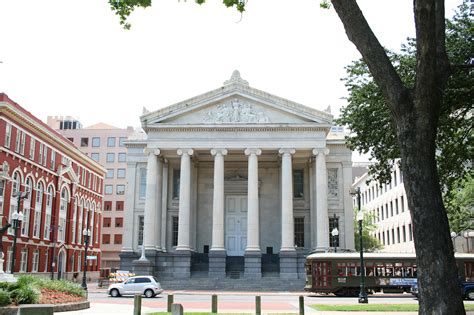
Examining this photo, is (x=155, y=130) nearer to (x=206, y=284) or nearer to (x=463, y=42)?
(x=206, y=284)

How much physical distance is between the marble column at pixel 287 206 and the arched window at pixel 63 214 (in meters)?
31.9

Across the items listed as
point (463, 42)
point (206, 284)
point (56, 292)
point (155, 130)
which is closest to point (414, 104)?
point (463, 42)

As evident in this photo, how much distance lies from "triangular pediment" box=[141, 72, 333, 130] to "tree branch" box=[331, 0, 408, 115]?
38.9 meters

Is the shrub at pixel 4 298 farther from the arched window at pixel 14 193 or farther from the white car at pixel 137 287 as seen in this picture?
the arched window at pixel 14 193

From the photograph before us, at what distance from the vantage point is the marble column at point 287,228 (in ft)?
155

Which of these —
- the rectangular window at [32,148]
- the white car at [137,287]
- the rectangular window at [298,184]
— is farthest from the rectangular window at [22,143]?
the rectangular window at [298,184]

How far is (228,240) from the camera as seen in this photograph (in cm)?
5491

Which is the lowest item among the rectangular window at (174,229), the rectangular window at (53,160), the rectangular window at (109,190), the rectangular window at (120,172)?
the rectangular window at (174,229)

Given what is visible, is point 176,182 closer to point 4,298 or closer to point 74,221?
point 74,221

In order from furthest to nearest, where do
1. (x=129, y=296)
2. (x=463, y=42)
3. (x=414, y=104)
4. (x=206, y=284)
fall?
(x=206, y=284) → (x=129, y=296) → (x=463, y=42) → (x=414, y=104)

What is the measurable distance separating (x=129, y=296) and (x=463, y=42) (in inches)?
1056

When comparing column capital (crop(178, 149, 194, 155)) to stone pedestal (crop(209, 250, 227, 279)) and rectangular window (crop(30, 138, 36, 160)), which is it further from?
rectangular window (crop(30, 138, 36, 160))

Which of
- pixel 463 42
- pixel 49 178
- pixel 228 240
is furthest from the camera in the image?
pixel 49 178

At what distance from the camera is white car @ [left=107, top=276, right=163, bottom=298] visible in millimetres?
35250
